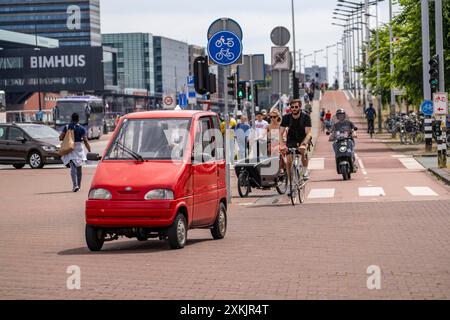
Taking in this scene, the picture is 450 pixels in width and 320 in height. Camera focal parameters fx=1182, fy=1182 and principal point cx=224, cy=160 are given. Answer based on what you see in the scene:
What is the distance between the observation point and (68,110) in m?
78.8

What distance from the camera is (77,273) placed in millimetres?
11336

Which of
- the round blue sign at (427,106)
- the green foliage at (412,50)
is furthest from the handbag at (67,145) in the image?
the green foliage at (412,50)

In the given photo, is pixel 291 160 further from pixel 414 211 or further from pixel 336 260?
pixel 336 260

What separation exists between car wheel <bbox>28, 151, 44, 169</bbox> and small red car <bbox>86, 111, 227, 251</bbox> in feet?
87.2

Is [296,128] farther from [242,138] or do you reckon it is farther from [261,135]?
[242,138]

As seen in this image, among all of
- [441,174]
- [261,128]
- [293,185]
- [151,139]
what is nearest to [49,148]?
[261,128]

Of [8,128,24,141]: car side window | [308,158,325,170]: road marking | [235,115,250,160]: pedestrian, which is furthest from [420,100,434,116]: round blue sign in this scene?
[8,128,24,141]: car side window

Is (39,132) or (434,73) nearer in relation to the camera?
(434,73)

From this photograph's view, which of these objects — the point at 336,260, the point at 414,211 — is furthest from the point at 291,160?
the point at 336,260

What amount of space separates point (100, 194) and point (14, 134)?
28677mm

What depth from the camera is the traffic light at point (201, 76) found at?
2261cm

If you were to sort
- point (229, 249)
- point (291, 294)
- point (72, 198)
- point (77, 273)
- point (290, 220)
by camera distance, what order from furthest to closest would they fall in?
point (72, 198)
point (290, 220)
point (229, 249)
point (77, 273)
point (291, 294)
